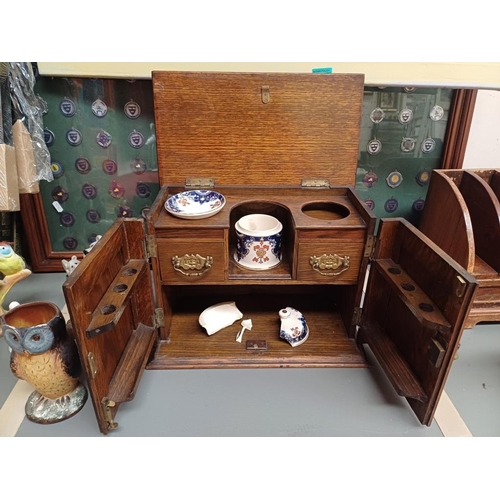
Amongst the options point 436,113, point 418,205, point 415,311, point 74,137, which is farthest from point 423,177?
point 74,137

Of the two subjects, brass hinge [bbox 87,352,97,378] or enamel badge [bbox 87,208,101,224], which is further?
enamel badge [bbox 87,208,101,224]

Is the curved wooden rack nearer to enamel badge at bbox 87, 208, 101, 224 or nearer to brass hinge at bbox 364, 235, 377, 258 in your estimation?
brass hinge at bbox 364, 235, 377, 258

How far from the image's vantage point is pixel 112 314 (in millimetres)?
702

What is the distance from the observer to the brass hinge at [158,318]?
0.98 meters

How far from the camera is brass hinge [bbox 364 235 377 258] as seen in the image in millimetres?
878

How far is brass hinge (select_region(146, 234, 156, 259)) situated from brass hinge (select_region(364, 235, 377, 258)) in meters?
0.50

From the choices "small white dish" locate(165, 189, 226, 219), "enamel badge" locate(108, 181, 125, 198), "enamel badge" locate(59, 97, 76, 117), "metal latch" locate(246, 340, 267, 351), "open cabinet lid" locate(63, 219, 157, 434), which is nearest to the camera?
"open cabinet lid" locate(63, 219, 157, 434)

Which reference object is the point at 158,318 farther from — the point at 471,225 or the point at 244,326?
the point at 471,225

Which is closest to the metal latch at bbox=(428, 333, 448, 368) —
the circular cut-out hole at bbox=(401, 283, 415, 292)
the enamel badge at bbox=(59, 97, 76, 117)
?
the circular cut-out hole at bbox=(401, 283, 415, 292)

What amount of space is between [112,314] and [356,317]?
2.05ft

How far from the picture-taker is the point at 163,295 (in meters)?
0.99

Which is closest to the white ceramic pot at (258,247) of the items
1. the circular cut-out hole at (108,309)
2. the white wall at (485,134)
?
the circular cut-out hole at (108,309)

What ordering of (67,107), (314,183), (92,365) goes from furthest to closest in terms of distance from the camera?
1. (67,107)
2. (314,183)
3. (92,365)

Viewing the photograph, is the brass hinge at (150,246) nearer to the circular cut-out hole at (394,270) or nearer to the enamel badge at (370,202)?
the circular cut-out hole at (394,270)
